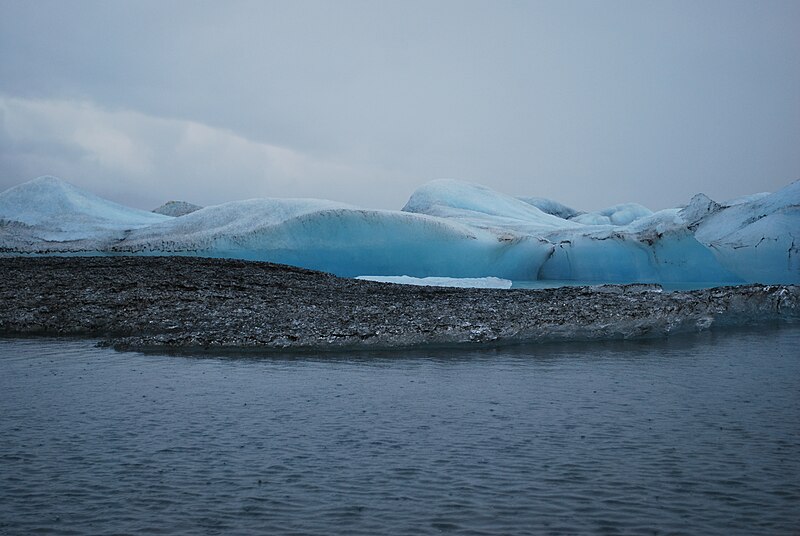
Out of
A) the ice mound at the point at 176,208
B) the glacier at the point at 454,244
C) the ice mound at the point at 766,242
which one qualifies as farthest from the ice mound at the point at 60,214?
the ice mound at the point at 176,208

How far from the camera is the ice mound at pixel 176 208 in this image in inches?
2820

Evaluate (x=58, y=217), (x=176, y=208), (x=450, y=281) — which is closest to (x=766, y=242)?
(x=450, y=281)

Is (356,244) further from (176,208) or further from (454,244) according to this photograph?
(176,208)

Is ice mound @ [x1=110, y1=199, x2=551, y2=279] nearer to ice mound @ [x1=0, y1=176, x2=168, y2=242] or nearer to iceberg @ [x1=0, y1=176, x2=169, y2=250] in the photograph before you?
iceberg @ [x1=0, y1=176, x2=169, y2=250]

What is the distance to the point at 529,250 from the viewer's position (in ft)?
95.3

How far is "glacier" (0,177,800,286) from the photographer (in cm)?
2720

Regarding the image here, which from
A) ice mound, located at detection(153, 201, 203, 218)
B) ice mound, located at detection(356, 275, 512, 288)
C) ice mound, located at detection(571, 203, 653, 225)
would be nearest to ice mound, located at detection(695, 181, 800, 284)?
ice mound, located at detection(356, 275, 512, 288)

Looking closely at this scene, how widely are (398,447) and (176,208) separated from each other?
230 feet

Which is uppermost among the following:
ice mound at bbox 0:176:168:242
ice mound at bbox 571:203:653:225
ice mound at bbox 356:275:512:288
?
ice mound at bbox 571:203:653:225

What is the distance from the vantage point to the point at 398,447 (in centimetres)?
624

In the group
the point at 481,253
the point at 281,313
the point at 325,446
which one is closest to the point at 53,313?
the point at 281,313

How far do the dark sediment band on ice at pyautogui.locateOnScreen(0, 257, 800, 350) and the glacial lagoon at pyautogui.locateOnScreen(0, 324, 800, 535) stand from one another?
183cm

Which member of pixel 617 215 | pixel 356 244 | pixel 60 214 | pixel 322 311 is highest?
pixel 617 215

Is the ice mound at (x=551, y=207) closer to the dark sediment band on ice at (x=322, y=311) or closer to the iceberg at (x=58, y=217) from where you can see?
the iceberg at (x=58, y=217)
